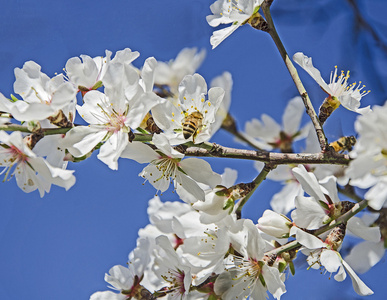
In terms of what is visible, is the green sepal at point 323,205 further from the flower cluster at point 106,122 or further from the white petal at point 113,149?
the white petal at point 113,149

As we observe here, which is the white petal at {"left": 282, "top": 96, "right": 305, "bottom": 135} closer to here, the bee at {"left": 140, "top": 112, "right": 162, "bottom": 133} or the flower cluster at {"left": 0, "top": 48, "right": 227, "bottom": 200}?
the flower cluster at {"left": 0, "top": 48, "right": 227, "bottom": 200}

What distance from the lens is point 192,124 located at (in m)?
0.70

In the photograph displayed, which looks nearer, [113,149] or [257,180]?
[113,149]

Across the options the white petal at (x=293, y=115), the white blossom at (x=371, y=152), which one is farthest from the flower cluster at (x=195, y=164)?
the white petal at (x=293, y=115)

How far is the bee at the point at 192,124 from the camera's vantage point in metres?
0.69

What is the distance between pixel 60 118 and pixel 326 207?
448mm

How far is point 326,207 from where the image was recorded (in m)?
0.78

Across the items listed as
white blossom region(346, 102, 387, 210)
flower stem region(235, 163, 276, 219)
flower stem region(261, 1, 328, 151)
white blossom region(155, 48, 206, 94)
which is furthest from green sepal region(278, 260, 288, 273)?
white blossom region(155, 48, 206, 94)

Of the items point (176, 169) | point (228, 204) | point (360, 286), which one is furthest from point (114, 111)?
point (360, 286)

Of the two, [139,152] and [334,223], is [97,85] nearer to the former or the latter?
[139,152]

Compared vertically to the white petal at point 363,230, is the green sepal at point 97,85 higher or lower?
higher

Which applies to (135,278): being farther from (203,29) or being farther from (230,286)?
(203,29)

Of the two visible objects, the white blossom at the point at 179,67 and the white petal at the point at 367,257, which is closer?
the white petal at the point at 367,257

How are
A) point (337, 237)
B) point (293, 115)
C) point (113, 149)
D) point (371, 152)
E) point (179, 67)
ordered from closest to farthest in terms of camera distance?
point (371, 152)
point (113, 149)
point (337, 237)
point (293, 115)
point (179, 67)
